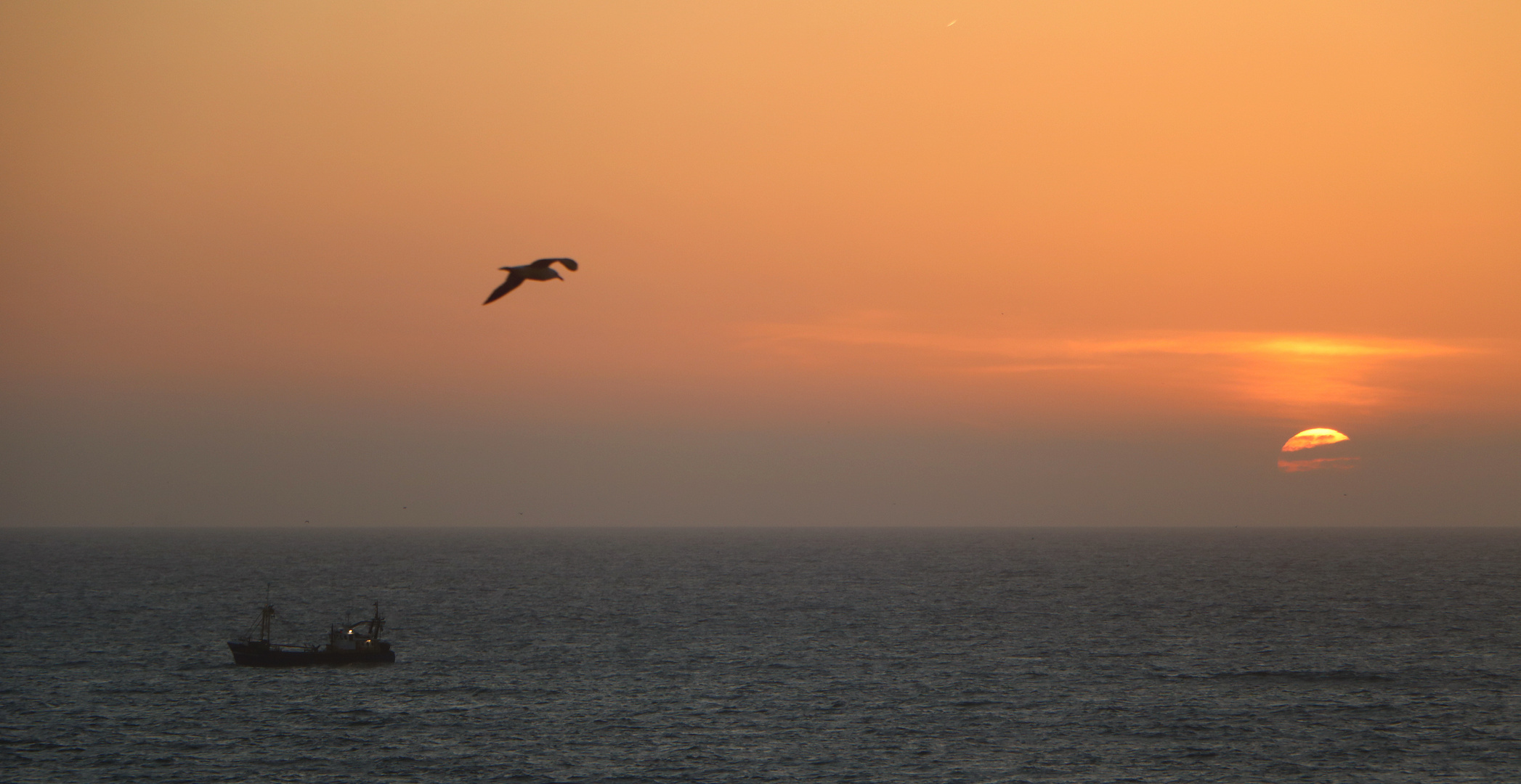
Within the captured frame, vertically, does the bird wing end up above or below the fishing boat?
above

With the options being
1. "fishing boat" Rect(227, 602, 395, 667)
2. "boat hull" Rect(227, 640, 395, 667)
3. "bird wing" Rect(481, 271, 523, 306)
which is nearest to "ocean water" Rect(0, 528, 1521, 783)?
"boat hull" Rect(227, 640, 395, 667)

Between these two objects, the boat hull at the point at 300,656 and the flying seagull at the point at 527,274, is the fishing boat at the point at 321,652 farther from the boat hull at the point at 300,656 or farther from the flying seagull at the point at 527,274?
the flying seagull at the point at 527,274

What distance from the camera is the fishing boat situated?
10650 cm

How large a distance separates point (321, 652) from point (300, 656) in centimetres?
177

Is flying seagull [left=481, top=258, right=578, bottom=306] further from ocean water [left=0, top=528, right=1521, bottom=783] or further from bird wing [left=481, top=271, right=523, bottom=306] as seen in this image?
ocean water [left=0, top=528, right=1521, bottom=783]

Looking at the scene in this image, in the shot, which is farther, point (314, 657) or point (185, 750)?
point (314, 657)

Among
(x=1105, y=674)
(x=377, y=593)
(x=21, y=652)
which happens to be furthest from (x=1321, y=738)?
(x=377, y=593)

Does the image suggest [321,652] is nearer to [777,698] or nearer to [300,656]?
[300,656]

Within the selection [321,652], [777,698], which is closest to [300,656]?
[321,652]

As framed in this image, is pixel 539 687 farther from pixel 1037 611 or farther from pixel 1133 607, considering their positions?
pixel 1133 607

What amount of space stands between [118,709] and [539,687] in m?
29.3

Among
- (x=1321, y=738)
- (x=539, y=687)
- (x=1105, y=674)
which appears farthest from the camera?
(x=1105, y=674)

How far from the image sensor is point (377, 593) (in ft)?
640

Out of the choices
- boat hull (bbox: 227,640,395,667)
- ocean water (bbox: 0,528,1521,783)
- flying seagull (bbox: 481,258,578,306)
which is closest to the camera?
flying seagull (bbox: 481,258,578,306)
